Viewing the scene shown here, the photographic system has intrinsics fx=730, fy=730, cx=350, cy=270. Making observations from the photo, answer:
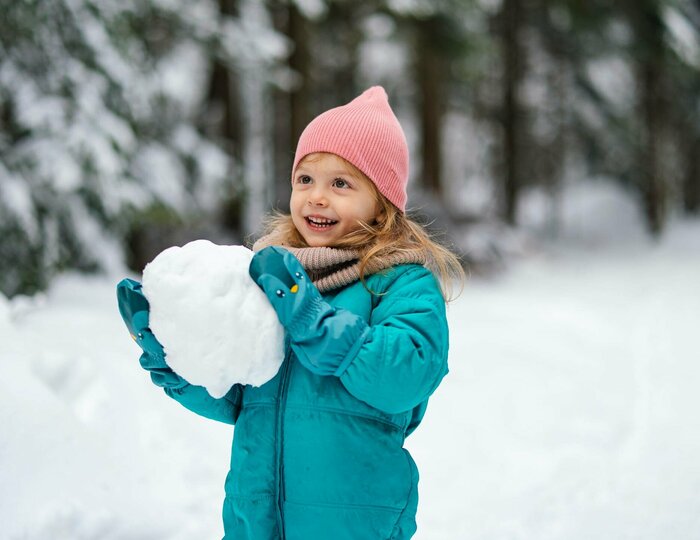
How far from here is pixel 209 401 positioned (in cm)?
214

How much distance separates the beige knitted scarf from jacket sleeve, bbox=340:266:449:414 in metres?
0.08

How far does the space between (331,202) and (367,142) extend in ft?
0.69

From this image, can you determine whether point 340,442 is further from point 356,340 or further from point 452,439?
point 452,439

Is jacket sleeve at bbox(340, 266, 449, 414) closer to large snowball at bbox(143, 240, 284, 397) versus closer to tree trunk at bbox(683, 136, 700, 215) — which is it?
large snowball at bbox(143, 240, 284, 397)

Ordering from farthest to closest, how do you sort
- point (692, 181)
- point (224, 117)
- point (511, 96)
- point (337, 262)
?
point (692, 181)
point (511, 96)
point (224, 117)
point (337, 262)

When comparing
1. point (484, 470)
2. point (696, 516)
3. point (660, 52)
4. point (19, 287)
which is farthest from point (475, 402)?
point (660, 52)

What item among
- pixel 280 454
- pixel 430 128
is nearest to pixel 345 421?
pixel 280 454

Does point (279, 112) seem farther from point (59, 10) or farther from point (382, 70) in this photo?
point (59, 10)

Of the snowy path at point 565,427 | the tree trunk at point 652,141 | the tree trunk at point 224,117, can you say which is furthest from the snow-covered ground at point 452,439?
the tree trunk at point 652,141

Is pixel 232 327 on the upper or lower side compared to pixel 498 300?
upper

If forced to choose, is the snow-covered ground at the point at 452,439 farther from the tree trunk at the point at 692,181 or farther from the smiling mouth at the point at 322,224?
the tree trunk at the point at 692,181

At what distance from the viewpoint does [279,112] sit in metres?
19.1

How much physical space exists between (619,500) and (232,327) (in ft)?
10.1

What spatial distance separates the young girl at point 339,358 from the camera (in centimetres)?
184
